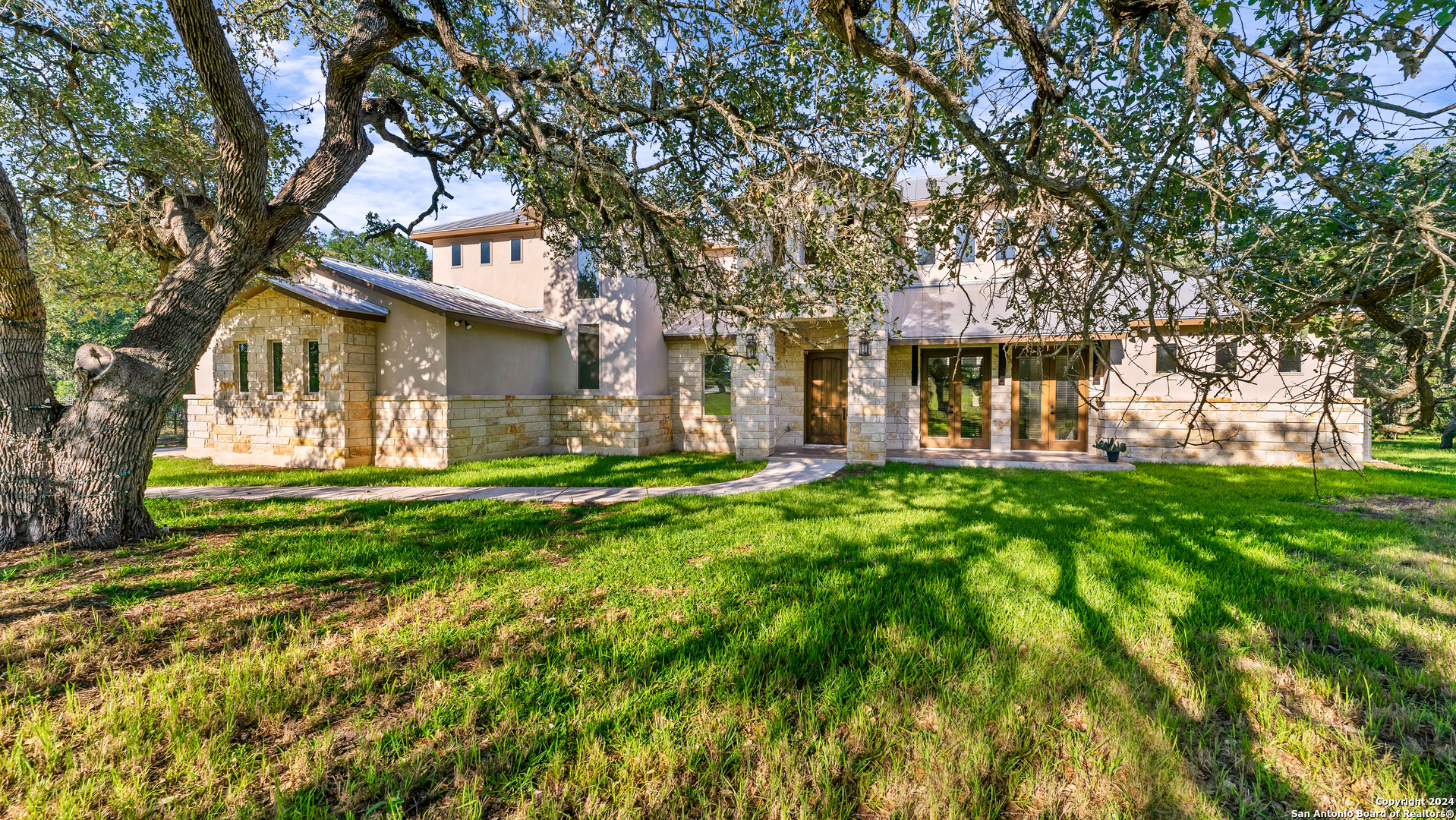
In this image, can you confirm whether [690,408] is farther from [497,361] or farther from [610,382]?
[497,361]

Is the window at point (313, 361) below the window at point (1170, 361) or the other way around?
the other way around

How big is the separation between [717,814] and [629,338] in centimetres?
1198

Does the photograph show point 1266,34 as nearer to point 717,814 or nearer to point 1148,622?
point 1148,622

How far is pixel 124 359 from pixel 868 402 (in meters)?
10.7

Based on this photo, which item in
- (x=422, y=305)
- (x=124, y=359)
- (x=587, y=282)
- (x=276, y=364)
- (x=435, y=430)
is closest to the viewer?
(x=124, y=359)

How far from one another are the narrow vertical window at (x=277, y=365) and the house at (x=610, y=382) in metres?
0.03

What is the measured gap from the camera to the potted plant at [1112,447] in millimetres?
11508

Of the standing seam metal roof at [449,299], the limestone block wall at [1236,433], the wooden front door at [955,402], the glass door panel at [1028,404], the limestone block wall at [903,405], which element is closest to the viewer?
the standing seam metal roof at [449,299]

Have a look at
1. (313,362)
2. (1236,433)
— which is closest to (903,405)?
(1236,433)

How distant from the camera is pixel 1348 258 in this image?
337 cm

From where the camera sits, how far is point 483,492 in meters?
8.64

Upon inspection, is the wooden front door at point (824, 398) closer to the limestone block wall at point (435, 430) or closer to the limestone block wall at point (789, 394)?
the limestone block wall at point (789, 394)

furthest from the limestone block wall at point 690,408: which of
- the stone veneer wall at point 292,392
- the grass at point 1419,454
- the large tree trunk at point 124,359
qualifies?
the grass at point 1419,454

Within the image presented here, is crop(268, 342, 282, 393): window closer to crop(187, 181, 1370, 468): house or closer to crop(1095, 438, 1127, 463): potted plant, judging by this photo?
crop(187, 181, 1370, 468): house
